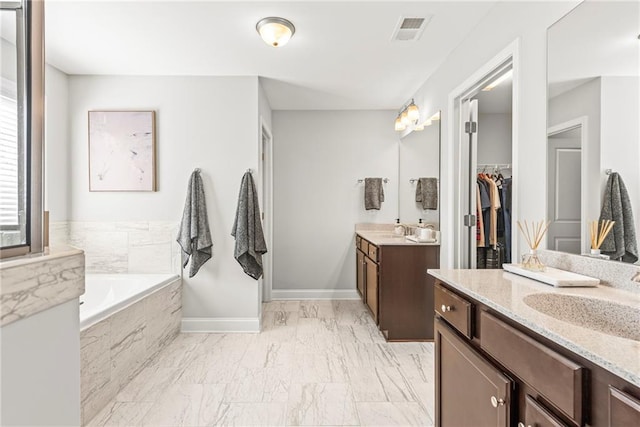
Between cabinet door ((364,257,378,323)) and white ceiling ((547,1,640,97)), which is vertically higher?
white ceiling ((547,1,640,97))

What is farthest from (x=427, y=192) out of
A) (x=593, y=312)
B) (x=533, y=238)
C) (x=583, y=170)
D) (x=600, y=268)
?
(x=593, y=312)

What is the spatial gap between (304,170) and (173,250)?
190cm

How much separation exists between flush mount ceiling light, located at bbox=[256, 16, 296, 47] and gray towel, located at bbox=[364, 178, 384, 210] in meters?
2.31

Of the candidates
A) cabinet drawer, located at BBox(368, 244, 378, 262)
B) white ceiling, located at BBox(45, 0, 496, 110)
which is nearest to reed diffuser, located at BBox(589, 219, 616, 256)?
white ceiling, located at BBox(45, 0, 496, 110)

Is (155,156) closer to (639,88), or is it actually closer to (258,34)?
(258,34)

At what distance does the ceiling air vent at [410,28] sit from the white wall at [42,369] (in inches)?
94.8

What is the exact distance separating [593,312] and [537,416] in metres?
0.44

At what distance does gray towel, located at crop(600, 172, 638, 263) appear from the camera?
121cm

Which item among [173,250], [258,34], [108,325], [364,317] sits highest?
[258,34]

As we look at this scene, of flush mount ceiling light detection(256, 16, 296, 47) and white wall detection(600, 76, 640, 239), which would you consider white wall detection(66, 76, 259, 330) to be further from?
white wall detection(600, 76, 640, 239)

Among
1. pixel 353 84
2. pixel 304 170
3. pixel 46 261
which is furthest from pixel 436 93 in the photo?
pixel 46 261

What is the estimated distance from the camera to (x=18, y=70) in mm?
696

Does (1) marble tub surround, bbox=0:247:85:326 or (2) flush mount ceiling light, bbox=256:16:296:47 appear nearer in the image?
(1) marble tub surround, bbox=0:247:85:326

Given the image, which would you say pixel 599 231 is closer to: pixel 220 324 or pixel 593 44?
pixel 593 44
